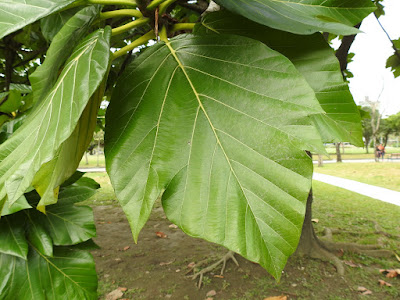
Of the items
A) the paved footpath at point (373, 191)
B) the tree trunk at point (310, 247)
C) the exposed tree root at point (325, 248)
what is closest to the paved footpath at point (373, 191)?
the paved footpath at point (373, 191)

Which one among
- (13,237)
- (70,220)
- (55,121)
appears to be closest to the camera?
(55,121)

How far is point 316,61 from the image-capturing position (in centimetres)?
48

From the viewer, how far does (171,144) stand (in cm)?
42

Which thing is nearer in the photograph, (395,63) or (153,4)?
(153,4)

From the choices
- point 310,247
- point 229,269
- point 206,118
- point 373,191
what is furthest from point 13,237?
point 373,191

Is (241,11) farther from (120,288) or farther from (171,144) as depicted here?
(120,288)

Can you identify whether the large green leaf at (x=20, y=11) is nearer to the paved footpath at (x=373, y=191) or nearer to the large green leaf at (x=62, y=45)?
the large green leaf at (x=62, y=45)

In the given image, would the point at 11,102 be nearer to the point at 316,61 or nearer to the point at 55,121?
the point at 55,121

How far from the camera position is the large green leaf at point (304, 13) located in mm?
401

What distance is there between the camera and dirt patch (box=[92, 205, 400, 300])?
2.58 metres

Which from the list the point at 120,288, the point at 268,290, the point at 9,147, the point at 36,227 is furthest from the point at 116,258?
the point at 9,147

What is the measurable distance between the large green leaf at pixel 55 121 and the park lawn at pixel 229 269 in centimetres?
254

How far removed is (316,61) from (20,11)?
459 mm

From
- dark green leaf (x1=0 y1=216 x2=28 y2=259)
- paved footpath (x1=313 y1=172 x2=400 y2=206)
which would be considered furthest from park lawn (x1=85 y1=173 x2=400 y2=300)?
dark green leaf (x1=0 y1=216 x2=28 y2=259)
